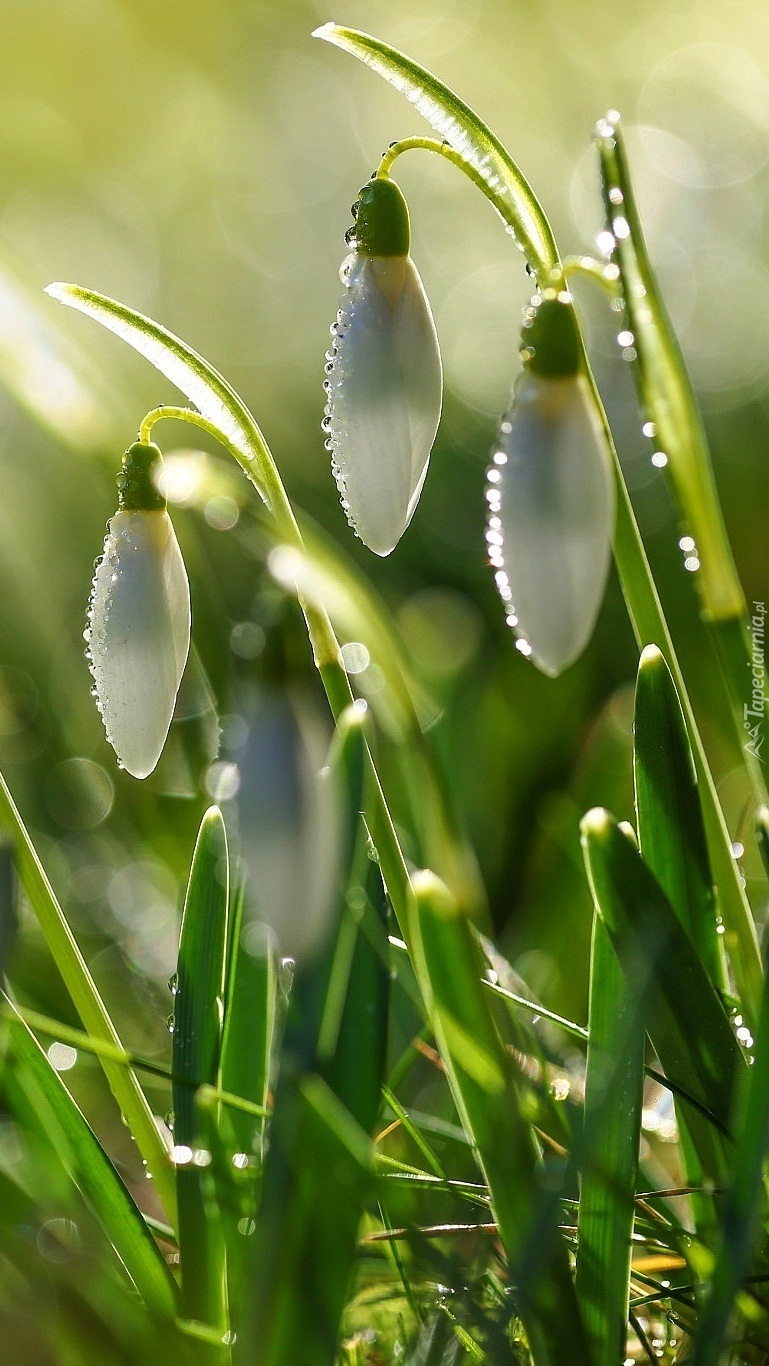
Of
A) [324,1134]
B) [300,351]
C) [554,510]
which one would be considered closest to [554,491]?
[554,510]

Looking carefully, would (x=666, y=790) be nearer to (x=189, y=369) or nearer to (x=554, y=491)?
(x=554, y=491)

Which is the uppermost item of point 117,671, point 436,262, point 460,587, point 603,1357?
point 436,262

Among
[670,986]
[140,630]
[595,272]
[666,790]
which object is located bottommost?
[670,986]

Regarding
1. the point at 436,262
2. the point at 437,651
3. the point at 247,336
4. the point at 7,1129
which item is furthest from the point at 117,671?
the point at 436,262

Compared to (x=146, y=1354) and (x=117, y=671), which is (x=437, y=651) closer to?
(x=117, y=671)

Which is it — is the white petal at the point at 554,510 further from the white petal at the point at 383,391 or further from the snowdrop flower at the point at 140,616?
the snowdrop flower at the point at 140,616

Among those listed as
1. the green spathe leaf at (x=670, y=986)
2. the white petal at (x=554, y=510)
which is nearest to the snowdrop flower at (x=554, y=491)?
the white petal at (x=554, y=510)
